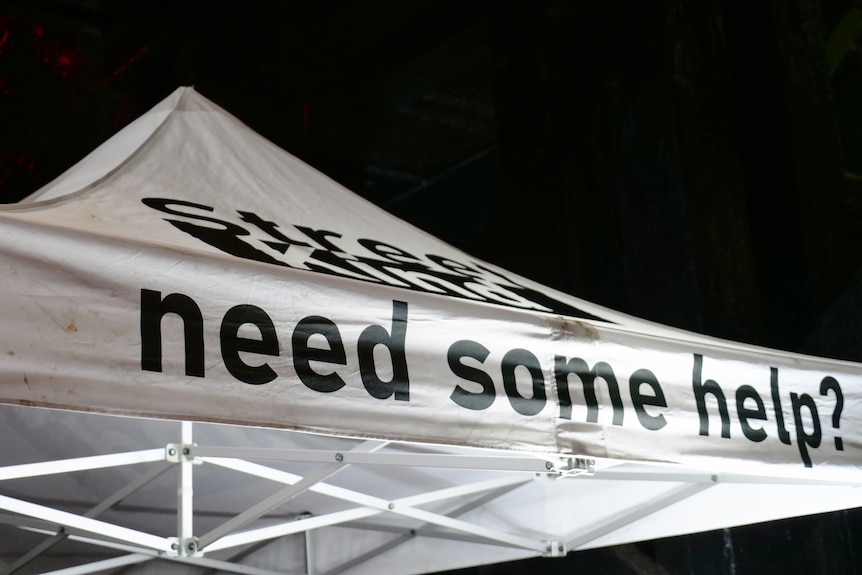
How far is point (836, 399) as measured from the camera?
3039mm

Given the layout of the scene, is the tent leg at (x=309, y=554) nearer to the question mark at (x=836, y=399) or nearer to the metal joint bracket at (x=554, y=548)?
the metal joint bracket at (x=554, y=548)

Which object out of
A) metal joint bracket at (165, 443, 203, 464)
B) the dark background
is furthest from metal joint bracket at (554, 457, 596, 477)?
the dark background

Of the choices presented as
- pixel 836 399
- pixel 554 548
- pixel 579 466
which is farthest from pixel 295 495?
pixel 836 399

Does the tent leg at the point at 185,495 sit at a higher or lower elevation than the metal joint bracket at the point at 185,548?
higher

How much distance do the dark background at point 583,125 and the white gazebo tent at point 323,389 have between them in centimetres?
183

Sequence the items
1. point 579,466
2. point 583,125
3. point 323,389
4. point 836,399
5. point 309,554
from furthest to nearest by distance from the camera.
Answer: point 583,125 → point 309,554 → point 836,399 → point 579,466 → point 323,389

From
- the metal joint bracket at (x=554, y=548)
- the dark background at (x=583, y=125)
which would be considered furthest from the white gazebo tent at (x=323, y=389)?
the dark background at (x=583, y=125)

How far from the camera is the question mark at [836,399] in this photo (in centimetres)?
→ 301

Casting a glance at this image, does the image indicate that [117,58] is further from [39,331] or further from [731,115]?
[39,331]

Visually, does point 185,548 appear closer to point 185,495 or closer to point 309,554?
point 185,495

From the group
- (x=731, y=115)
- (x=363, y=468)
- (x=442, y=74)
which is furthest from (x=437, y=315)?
(x=442, y=74)

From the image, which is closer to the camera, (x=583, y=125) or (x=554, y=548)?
(x=554, y=548)

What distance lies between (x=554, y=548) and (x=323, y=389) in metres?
2.22

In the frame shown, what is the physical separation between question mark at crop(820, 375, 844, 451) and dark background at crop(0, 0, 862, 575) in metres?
2.46
